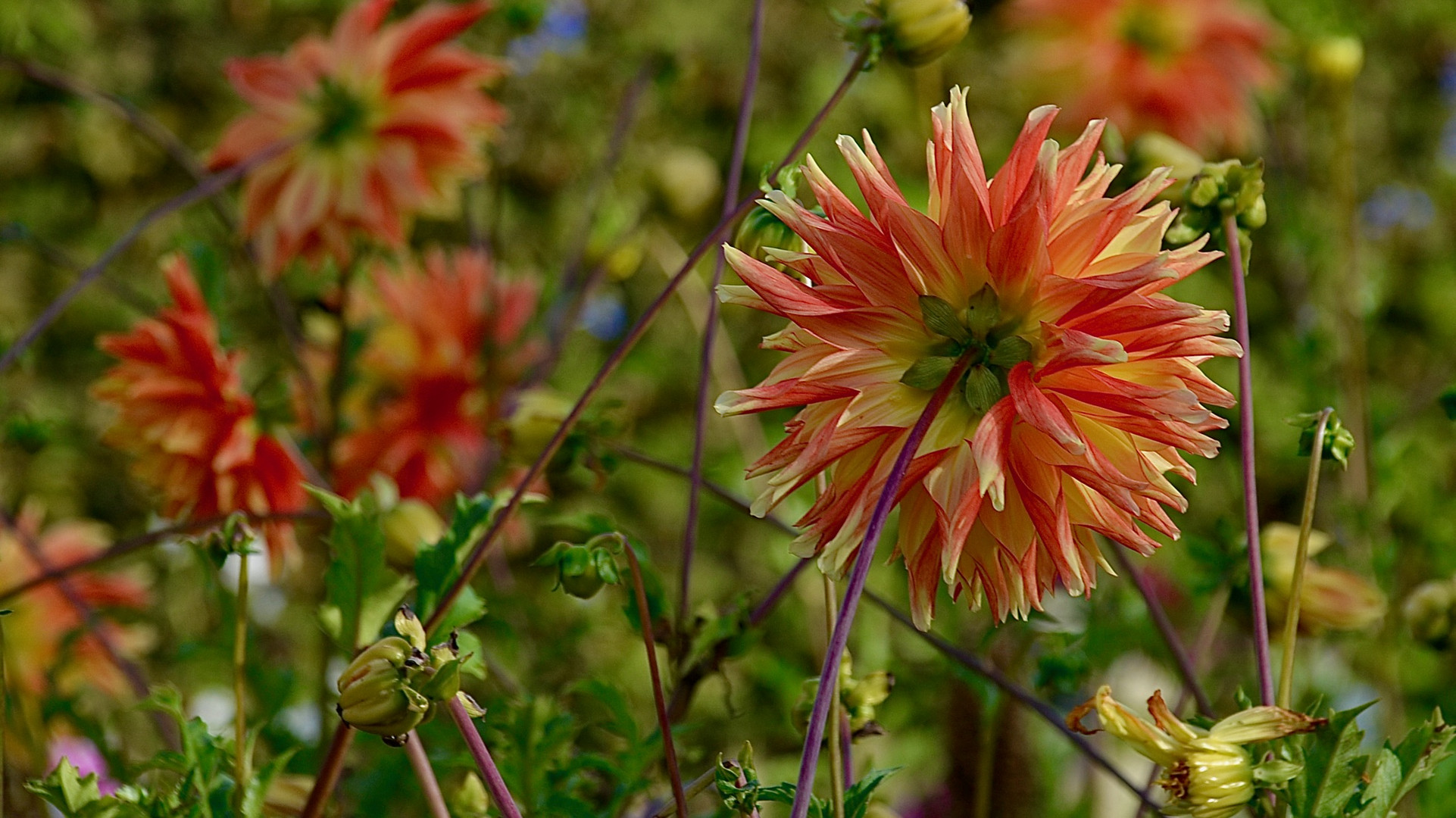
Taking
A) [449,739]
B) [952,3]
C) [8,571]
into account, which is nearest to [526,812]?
[449,739]

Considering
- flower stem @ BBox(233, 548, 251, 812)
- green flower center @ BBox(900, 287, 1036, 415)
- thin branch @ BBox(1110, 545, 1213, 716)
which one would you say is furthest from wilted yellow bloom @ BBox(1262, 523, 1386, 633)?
flower stem @ BBox(233, 548, 251, 812)

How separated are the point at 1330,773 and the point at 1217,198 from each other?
29 centimetres

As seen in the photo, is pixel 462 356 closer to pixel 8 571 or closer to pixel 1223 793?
pixel 8 571

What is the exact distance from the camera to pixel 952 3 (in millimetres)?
765

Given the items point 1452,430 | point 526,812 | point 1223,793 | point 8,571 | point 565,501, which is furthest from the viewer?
point 1452,430

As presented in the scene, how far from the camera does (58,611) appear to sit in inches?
49.5

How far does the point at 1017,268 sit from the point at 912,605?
16cm

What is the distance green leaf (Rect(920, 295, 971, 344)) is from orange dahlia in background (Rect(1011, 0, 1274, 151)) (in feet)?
3.53

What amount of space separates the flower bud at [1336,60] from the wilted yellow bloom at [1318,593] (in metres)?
0.63

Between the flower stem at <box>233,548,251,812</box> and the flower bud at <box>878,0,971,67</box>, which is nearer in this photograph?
the flower stem at <box>233,548,251,812</box>

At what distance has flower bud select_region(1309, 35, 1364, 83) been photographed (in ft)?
4.25

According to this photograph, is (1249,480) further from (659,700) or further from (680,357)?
(680,357)

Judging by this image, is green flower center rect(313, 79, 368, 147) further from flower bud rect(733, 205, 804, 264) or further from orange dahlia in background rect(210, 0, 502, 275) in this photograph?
flower bud rect(733, 205, 804, 264)

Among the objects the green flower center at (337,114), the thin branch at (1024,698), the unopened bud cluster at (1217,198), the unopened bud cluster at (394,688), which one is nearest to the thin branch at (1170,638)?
the thin branch at (1024,698)
